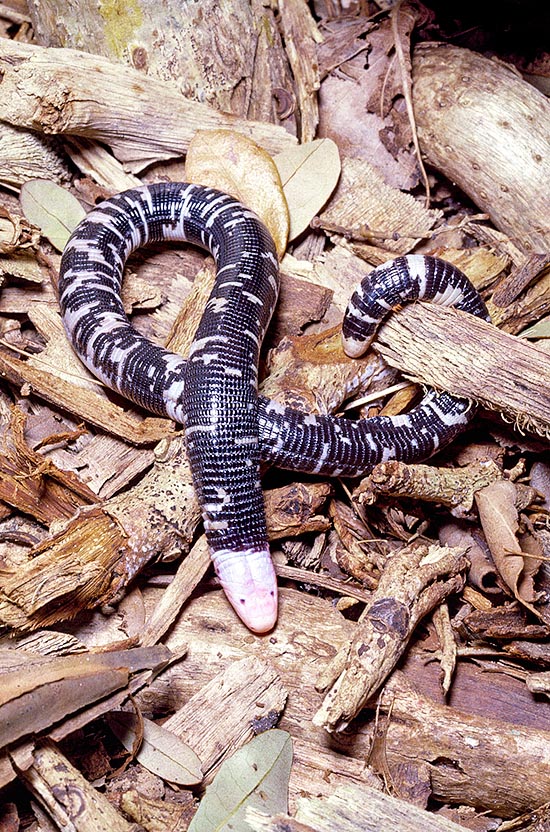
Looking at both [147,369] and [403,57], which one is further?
[403,57]

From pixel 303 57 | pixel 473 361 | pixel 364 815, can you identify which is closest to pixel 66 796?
pixel 364 815

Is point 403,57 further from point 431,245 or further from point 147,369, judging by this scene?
point 147,369

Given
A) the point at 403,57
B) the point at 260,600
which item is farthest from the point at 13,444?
the point at 403,57

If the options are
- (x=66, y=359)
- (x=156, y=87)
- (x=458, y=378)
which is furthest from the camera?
(x=156, y=87)

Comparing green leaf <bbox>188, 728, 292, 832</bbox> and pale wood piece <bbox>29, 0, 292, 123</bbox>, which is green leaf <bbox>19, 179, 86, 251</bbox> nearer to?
pale wood piece <bbox>29, 0, 292, 123</bbox>

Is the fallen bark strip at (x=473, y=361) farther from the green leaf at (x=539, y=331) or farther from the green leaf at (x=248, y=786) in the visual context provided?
the green leaf at (x=248, y=786)

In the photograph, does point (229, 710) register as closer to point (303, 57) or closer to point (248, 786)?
point (248, 786)

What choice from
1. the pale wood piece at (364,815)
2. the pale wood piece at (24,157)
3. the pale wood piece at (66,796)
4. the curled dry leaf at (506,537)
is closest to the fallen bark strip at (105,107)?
the pale wood piece at (24,157)
